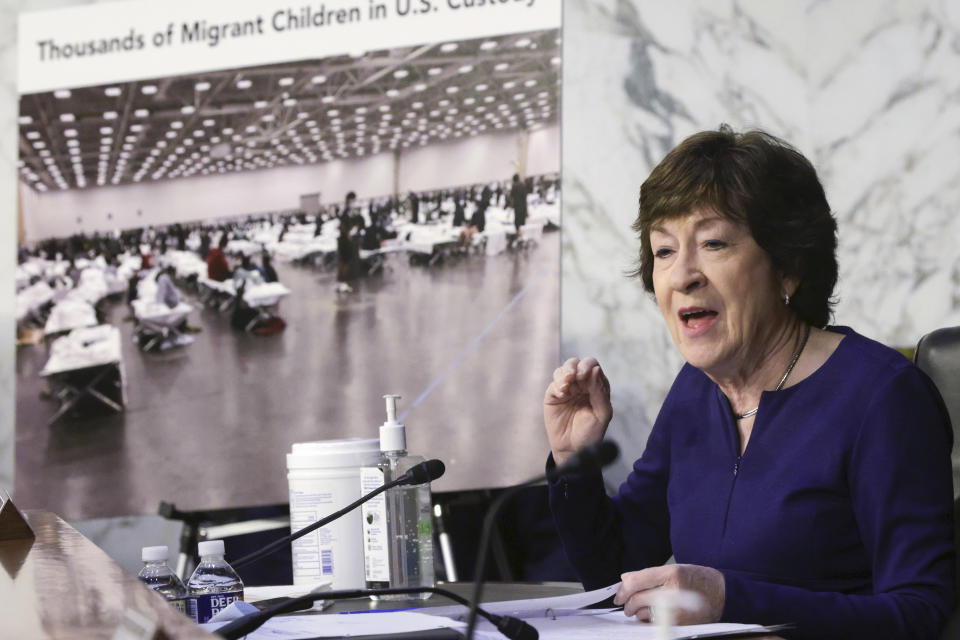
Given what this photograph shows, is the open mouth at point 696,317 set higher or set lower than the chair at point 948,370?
higher

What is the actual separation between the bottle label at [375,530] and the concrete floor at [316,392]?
77.2 inches

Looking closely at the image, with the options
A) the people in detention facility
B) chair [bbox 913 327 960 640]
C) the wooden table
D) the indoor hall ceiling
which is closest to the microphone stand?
the wooden table

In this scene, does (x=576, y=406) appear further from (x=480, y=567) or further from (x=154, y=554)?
(x=480, y=567)

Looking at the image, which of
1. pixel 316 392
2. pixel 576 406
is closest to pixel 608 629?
pixel 576 406

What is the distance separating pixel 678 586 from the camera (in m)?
1.10

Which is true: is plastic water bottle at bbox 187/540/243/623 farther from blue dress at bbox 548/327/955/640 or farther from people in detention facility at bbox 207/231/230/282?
people in detention facility at bbox 207/231/230/282

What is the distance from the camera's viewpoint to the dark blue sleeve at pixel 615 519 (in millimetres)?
1587

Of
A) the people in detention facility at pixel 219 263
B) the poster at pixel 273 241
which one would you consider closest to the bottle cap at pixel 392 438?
the poster at pixel 273 241

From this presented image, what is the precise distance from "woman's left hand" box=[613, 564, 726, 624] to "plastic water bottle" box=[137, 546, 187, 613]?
1.72 ft

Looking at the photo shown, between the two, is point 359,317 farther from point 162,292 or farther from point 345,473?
point 345,473

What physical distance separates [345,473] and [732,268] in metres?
0.63

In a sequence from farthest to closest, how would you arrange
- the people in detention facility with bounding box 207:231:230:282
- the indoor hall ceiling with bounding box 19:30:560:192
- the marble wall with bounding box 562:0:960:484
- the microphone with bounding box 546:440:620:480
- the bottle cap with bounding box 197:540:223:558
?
the people in detention facility with bounding box 207:231:230:282 → the indoor hall ceiling with bounding box 19:30:560:192 → the marble wall with bounding box 562:0:960:484 → the bottle cap with bounding box 197:540:223:558 → the microphone with bounding box 546:440:620:480

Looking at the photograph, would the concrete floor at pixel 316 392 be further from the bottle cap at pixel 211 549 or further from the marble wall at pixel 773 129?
the bottle cap at pixel 211 549

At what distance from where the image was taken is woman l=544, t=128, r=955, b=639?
50.4 inches
